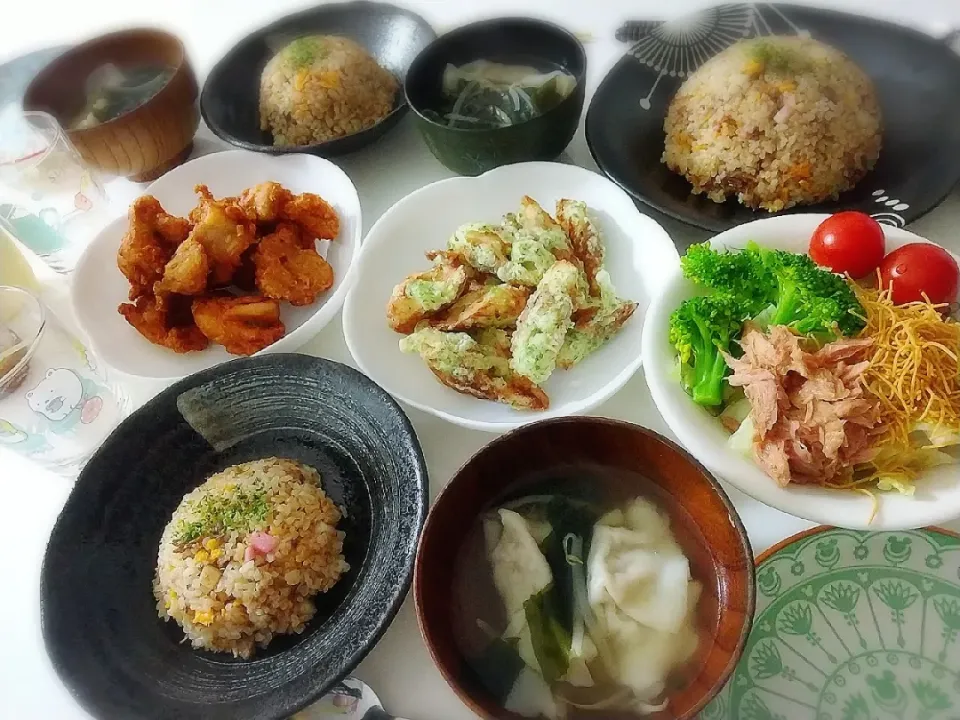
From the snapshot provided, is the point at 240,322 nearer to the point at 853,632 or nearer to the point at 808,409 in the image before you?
the point at 808,409

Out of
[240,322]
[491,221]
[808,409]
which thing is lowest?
[240,322]

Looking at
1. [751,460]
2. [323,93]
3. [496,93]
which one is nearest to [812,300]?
[751,460]

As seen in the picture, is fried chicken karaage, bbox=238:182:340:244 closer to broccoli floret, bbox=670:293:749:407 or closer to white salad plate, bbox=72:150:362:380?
white salad plate, bbox=72:150:362:380

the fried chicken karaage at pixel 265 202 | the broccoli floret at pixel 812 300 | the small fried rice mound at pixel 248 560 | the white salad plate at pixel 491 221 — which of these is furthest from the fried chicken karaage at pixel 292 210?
the broccoli floret at pixel 812 300

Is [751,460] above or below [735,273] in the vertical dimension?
below

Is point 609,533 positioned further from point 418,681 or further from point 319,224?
point 319,224

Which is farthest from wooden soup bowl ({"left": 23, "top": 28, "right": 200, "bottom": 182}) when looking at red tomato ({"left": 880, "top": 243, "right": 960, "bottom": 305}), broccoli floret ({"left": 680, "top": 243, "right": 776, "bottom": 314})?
red tomato ({"left": 880, "top": 243, "right": 960, "bottom": 305})

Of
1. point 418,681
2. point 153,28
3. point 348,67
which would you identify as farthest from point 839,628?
point 153,28
